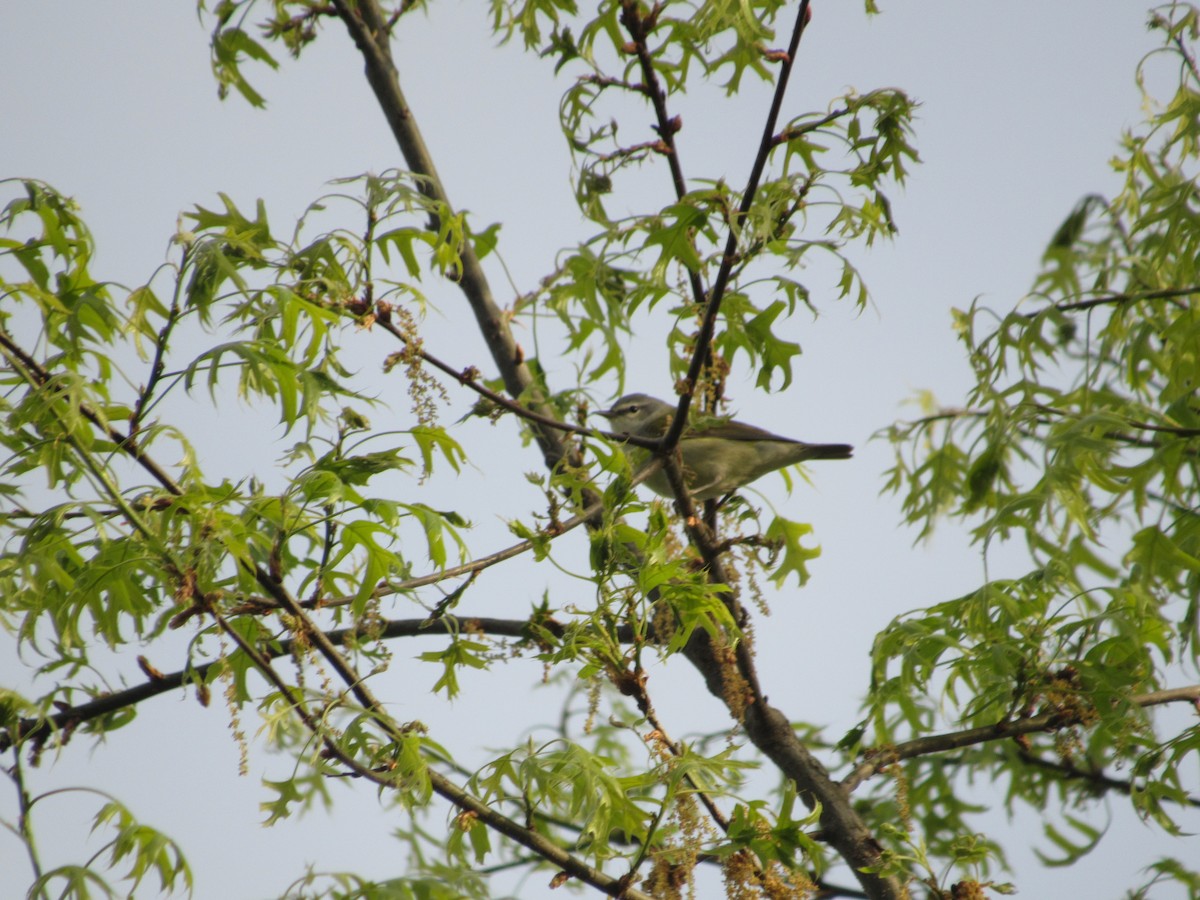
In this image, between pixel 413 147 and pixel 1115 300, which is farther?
pixel 413 147

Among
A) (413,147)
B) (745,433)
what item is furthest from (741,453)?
(413,147)

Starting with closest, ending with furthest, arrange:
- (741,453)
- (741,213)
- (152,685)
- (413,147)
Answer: (741,213) < (152,685) < (413,147) < (741,453)

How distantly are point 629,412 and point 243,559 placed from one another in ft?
15.4

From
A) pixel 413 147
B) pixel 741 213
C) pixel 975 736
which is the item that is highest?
pixel 413 147

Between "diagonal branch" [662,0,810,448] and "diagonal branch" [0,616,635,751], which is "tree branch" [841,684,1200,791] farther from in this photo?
"diagonal branch" [662,0,810,448]

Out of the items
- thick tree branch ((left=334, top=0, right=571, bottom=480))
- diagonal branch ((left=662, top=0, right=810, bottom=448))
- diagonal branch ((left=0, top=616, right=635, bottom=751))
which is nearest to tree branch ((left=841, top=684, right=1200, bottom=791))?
diagonal branch ((left=0, top=616, right=635, bottom=751))

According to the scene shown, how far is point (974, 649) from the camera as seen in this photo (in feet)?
11.3

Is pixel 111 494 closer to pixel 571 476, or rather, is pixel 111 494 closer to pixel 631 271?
pixel 571 476

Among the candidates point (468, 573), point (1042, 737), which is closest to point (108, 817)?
point (468, 573)

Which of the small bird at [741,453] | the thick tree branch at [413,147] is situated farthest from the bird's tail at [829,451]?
the thick tree branch at [413,147]

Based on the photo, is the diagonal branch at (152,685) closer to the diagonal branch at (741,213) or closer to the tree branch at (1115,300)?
the diagonal branch at (741,213)

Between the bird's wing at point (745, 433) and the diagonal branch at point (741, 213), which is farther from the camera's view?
the bird's wing at point (745, 433)

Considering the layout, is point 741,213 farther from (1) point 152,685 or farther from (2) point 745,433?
(2) point 745,433

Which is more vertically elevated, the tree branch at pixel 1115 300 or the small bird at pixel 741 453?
the small bird at pixel 741 453
